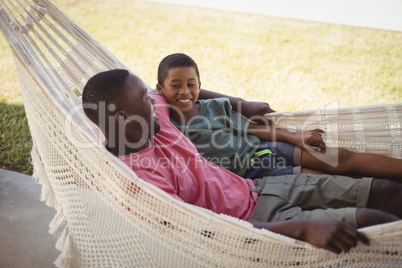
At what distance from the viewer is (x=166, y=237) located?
111 centimetres

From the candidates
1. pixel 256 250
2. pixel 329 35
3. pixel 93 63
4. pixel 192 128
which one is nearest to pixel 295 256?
pixel 256 250

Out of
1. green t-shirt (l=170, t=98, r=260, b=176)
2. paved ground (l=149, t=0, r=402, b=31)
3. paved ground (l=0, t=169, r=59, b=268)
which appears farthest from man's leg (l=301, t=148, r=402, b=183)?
paved ground (l=149, t=0, r=402, b=31)

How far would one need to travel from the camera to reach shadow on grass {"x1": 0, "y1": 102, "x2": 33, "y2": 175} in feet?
7.39

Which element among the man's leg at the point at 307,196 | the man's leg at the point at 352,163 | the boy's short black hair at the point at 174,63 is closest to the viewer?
the man's leg at the point at 307,196

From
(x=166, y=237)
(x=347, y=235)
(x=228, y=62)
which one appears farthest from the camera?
(x=228, y=62)

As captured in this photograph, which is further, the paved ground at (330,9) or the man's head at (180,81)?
the paved ground at (330,9)

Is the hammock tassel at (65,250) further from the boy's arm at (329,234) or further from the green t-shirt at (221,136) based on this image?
the boy's arm at (329,234)

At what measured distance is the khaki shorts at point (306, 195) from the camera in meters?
1.30

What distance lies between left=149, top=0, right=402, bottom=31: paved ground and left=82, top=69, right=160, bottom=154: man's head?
3.81 metres

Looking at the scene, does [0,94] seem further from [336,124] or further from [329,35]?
[329,35]

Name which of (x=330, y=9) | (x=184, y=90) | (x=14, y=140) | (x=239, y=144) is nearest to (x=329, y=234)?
(x=239, y=144)

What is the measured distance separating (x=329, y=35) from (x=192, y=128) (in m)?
3.09

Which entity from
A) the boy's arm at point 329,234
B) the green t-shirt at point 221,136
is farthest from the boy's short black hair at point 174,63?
the boy's arm at point 329,234

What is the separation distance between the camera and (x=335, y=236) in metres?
0.99
